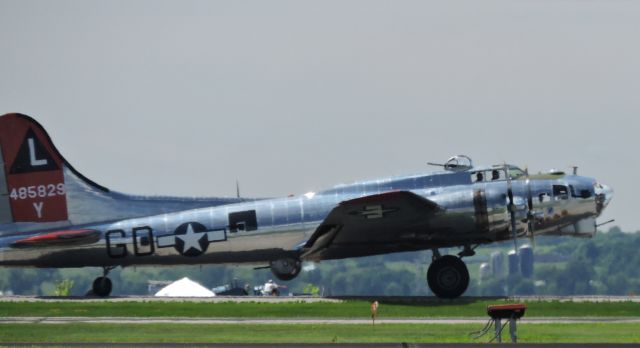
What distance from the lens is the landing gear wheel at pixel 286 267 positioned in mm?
50750

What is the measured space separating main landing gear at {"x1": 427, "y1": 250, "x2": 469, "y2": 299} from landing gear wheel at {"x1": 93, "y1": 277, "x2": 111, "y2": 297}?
44.6ft

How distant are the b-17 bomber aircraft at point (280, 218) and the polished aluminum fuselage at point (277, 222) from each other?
4 centimetres

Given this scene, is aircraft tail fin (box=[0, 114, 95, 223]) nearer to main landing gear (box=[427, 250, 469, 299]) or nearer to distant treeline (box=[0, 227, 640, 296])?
main landing gear (box=[427, 250, 469, 299])

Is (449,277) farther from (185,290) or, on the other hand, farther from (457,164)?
(185,290)

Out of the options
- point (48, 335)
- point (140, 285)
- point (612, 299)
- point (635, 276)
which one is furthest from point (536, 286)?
point (48, 335)

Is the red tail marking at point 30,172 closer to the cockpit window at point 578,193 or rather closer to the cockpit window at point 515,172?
the cockpit window at point 515,172

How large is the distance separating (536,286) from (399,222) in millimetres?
140676

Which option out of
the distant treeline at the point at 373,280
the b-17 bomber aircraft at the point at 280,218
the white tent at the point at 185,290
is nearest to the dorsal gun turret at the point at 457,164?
the b-17 bomber aircraft at the point at 280,218

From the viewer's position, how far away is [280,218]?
5025cm

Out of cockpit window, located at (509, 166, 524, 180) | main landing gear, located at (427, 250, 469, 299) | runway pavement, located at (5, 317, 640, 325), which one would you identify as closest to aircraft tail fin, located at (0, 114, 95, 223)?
runway pavement, located at (5, 317, 640, 325)

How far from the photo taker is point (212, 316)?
151ft

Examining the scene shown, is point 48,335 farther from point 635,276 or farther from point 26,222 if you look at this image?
point 635,276

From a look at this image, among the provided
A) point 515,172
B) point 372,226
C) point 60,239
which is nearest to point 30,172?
point 60,239

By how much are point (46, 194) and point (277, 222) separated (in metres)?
9.44
